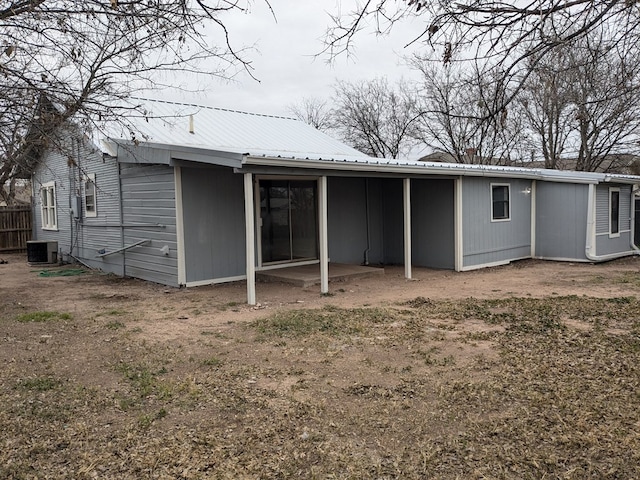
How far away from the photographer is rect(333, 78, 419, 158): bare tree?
26.2 m

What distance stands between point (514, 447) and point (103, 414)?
277 centimetres

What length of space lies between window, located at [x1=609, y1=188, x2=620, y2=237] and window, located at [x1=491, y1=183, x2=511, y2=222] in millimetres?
2745

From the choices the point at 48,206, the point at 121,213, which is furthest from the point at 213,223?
the point at 48,206

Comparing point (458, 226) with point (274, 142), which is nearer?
point (458, 226)

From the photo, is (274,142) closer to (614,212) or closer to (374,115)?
(614,212)

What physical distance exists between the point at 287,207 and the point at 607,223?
317 inches

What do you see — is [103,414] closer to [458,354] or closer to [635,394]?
[458,354]

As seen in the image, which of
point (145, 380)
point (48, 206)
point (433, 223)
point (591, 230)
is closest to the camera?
point (145, 380)

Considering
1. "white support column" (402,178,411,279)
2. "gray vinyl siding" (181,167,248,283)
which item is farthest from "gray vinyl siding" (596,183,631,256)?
"gray vinyl siding" (181,167,248,283)

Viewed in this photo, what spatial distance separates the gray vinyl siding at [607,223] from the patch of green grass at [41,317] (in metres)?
11.6

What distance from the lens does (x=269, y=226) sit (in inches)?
434

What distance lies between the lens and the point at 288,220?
11.3 meters

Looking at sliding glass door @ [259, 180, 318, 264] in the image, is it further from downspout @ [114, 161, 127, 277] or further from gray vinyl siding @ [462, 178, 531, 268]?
gray vinyl siding @ [462, 178, 531, 268]

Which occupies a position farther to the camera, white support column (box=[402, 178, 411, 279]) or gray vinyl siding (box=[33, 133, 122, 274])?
gray vinyl siding (box=[33, 133, 122, 274])
